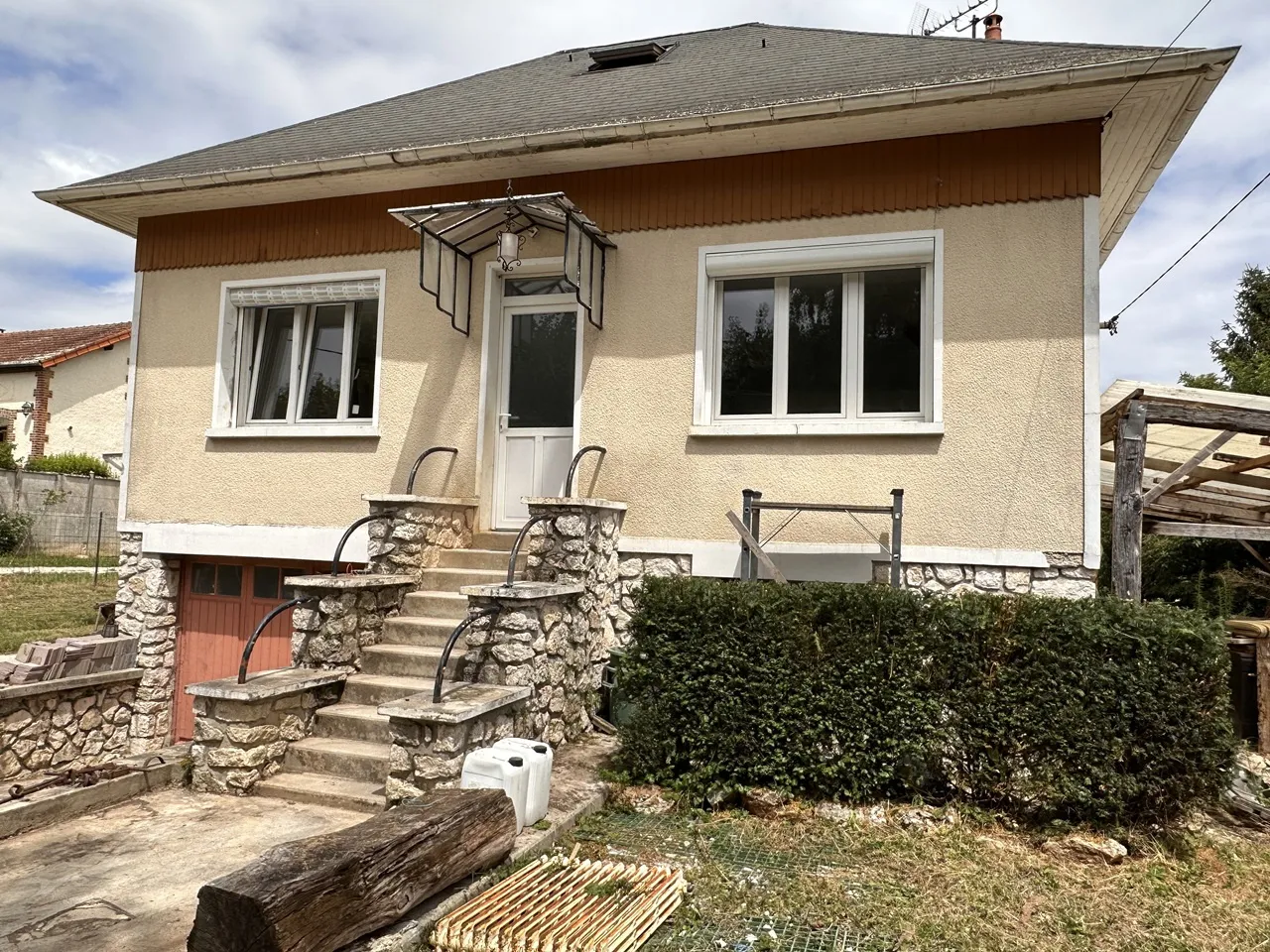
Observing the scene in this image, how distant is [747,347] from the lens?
7.33 meters

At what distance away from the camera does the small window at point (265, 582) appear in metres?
8.77

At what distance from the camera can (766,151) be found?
7109 mm

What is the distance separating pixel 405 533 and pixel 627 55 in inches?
257

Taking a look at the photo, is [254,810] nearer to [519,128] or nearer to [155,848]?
[155,848]

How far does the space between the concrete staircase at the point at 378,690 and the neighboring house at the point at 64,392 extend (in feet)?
65.4

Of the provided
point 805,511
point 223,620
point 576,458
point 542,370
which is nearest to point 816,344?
point 805,511

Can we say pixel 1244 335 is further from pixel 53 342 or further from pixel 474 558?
pixel 53 342

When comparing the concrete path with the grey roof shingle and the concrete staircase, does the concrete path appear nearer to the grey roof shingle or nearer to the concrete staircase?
the concrete staircase

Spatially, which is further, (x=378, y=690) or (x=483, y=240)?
(x=483, y=240)

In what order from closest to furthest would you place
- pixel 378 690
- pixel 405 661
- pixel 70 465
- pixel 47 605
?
pixel 378 690 < pixel 405 661 < pixel 47 605 < pixel 70 465

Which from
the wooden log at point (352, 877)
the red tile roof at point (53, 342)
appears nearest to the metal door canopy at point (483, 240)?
the wooden log at point (352, 877)

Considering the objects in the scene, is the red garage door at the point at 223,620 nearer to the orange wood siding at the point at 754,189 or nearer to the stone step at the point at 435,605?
the stone step at the point at 435,605

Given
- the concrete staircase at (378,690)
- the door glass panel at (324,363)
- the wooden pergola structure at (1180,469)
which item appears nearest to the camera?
the concrete staircase at (378,690)

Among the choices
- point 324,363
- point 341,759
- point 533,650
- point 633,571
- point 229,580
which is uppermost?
point 324,363
